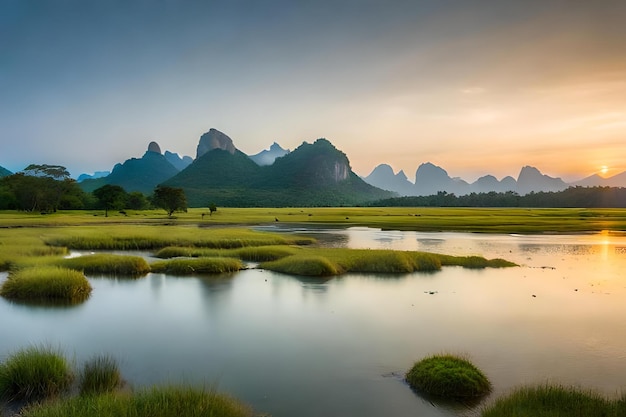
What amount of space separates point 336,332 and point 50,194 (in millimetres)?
107989

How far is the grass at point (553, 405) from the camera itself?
9062 millimetres

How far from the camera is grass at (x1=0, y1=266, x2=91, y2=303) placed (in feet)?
70.3

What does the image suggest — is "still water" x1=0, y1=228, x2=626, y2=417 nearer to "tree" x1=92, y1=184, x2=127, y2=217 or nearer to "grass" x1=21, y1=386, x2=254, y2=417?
"grass" x1=21, y1=386, x2=254, y2=417

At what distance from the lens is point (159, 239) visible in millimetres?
45844

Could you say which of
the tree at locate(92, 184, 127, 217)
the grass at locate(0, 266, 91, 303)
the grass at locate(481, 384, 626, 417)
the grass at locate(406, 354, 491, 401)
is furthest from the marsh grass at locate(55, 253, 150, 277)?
the tree at locate(92, 184, 127, 217)

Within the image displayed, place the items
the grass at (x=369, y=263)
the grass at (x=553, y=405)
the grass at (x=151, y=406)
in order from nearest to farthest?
the grass at (x=151, y=406)
the grass at (x=553, y=405)
the grass at (x=369, y=263)

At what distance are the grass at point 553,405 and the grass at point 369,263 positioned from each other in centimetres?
1958

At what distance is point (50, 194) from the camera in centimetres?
10338

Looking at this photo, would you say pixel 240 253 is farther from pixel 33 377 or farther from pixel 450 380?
pixel 450 380

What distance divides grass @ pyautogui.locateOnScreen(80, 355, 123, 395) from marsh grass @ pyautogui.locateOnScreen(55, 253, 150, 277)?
59.5 ft

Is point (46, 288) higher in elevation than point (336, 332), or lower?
higher

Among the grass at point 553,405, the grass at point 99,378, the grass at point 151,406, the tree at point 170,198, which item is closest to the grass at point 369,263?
the grass at point 99,378

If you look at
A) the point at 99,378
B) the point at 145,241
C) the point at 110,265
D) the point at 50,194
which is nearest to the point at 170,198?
the point at 50,194

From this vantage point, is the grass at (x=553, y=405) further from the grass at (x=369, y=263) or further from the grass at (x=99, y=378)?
the grass at (x=369, y=263)
